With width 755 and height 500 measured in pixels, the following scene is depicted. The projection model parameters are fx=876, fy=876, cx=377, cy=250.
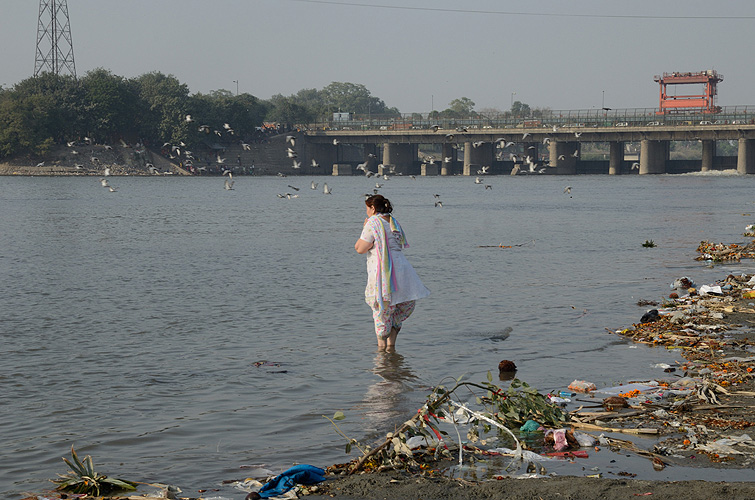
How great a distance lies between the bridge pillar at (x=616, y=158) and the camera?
11729 cm

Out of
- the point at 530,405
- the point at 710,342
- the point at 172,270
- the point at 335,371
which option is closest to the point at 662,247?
the point at 172,270

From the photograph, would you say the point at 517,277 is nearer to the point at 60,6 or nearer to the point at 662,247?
the point at 662,247

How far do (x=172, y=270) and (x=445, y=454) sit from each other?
50.6 ft

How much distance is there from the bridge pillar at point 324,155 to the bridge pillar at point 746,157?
207 ft

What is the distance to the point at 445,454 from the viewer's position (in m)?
6.30

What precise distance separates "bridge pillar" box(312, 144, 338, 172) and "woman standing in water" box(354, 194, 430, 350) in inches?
5097

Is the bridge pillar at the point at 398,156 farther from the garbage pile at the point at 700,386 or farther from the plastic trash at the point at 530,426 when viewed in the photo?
the plastic trash at the point at 530,426

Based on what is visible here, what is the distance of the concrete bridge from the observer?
108 meters

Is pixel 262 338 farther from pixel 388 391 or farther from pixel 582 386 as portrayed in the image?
pixel 582 386

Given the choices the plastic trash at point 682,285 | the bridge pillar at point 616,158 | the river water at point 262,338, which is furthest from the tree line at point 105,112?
the plastic trash at point 682,285

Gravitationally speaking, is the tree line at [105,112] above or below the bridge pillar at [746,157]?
above

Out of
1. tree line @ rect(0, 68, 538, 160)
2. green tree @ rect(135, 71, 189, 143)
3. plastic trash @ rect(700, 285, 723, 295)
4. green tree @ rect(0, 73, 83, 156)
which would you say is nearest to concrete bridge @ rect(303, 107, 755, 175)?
tree line @ rect(0, 68, 538, 160)

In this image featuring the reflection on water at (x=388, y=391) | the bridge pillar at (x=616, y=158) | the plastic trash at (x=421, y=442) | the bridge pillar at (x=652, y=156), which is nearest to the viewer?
the plastic trash at (x=421, y=442)

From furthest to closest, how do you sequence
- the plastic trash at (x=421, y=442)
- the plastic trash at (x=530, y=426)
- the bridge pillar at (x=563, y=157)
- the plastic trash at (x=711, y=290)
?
the bridge pillar at (x=563, y=157), the plastic trash at (x=711, y=290), the plastic trash at (x=530, y=426), the plastic trash at (x=421, y=442)
